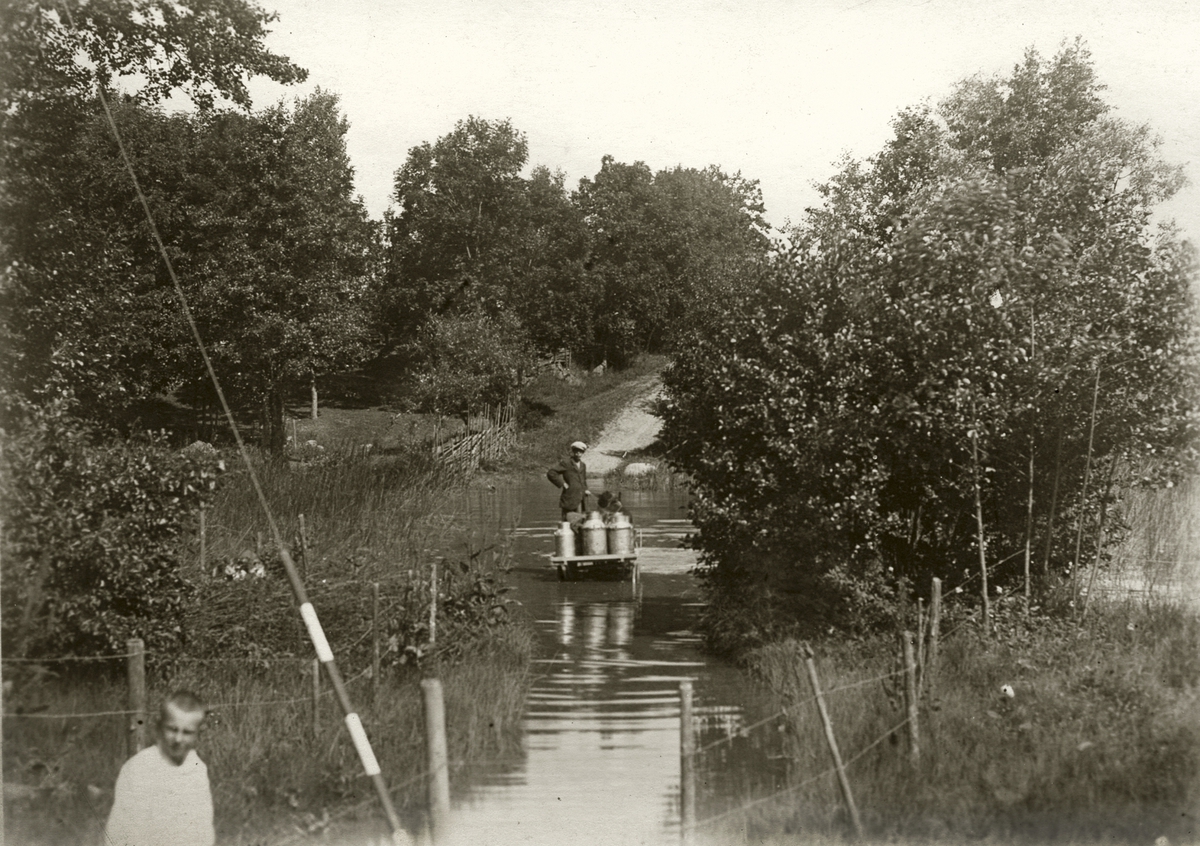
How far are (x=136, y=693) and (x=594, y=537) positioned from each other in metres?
12.9

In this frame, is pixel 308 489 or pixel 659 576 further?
pixel 659 576

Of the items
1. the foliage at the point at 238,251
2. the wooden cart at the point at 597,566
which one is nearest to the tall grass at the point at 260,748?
the wooden cart at the point at 597,566

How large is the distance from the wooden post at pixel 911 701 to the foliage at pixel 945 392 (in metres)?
4.15

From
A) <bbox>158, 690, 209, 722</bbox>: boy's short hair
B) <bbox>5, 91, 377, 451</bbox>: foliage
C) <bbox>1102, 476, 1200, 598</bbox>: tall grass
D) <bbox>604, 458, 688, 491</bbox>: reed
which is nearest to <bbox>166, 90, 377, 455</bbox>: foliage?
<bbox>5, 91, 377, 451</bbox>: foliage

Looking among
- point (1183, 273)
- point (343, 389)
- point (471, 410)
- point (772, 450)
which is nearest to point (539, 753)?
point (772, 450)

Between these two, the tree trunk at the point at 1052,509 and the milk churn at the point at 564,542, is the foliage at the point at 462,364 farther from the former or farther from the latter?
the tree trunk at the point at 1052,509

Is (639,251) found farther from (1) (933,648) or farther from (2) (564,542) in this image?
(1) (933,648)

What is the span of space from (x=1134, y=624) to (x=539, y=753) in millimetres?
6138

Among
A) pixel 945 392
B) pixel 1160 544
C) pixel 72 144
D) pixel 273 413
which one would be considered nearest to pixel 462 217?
pixel 273 413

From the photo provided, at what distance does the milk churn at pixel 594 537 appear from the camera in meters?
20.8

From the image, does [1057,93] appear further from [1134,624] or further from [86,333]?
[86,333]

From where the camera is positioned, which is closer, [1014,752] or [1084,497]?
[1014,752]

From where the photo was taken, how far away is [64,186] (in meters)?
15.0

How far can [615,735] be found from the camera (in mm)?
11062
